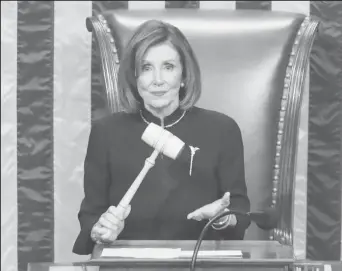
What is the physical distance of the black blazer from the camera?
5.04 feet

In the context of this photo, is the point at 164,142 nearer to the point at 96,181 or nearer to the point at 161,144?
the point at 161,144

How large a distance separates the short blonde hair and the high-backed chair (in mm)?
218

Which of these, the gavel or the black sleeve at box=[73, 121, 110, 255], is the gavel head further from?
the black sleeve at box=[73, 121, 110, 255]

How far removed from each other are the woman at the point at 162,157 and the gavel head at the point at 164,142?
6.1 inches

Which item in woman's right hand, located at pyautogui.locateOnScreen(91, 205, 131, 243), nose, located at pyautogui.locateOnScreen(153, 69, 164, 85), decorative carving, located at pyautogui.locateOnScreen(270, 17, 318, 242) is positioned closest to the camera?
woman's right hand, located at pyautogui.locateOnScreen(91, 205, 131, 243)

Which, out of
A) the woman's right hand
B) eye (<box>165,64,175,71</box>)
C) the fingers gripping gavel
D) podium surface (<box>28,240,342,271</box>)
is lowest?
podium surface (<box>28,240,342,271</box>)

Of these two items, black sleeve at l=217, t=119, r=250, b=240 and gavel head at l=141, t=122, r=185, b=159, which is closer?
gavel head at l=141, t=122, r=185, b=159

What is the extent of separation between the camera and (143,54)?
1.50 m

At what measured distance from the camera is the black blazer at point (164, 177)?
60.5 inches

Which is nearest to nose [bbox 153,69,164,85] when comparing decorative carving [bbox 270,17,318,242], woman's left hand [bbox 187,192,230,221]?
woman's left hand [bbox 187,192,230,221]

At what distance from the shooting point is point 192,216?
1.42 meters

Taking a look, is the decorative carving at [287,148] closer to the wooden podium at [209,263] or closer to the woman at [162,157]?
the woman at [162,157]

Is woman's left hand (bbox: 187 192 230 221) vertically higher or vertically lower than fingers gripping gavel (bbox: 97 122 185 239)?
lower

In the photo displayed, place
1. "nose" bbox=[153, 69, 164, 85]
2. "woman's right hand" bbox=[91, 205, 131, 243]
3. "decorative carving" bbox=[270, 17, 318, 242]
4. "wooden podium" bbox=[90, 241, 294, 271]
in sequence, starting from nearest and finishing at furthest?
"wooden podium" bbox=[90, 241, 294, 271]
"woman's right hand" bbox=[91, 205, 131, 243]
"nose" bbox=[153, 69, 164, 85]
"decorative carving" bbox=[270, 17, 318, 242]
